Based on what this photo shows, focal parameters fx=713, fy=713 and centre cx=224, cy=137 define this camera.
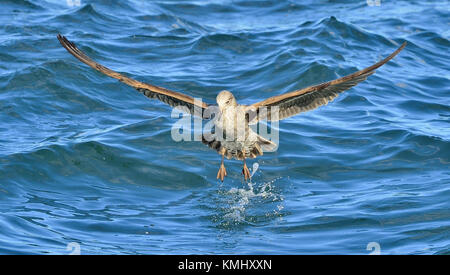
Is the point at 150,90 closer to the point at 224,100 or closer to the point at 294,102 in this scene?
the point at 224,100

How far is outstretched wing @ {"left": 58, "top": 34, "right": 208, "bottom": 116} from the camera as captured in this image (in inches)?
315

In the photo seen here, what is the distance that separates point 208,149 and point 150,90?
98.0 inches

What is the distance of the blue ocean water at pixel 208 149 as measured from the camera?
26.6 feet

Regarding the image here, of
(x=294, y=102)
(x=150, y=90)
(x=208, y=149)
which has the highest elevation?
(x=208, y=149)

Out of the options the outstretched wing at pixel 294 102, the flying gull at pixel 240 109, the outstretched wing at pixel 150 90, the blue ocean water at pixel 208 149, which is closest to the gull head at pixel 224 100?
the flying gull at pixel 240 109

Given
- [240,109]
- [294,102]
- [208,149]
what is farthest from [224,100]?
[208,149]

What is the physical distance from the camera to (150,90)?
8.48 metres

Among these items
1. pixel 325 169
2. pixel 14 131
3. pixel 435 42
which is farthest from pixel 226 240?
pixel 435 42

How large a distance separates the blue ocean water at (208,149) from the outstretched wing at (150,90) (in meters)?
1.27

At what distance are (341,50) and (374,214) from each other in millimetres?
6658

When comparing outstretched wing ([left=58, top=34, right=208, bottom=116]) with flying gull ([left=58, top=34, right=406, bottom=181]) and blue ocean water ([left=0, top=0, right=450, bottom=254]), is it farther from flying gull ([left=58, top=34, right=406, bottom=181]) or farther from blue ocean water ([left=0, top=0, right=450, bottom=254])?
blue ocean water ([left=0, top=0, right=450, bottom=254])

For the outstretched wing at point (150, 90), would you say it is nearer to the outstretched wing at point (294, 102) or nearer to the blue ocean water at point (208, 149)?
the outstretched wing at point (294, 102)

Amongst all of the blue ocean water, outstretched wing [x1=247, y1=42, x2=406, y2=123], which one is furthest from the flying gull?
the blue ocean water
